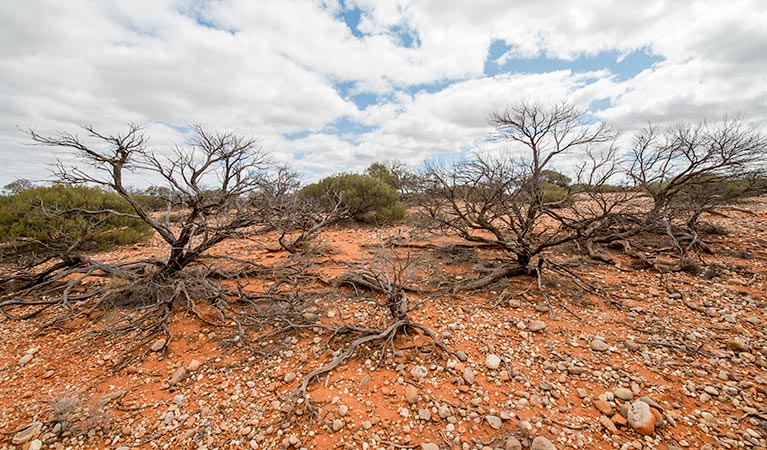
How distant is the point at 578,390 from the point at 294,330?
2812 millimetres

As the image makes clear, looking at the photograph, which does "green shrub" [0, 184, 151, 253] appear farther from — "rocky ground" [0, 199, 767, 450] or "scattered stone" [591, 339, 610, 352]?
"scattered stone" [591, 339, 610, 352]

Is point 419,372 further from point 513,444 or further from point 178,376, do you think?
point 178,376

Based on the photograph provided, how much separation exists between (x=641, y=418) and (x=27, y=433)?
4468mm

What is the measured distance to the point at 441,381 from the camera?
2502mm

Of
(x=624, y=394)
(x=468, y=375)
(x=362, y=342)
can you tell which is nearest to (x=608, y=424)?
(x=624, y=394)

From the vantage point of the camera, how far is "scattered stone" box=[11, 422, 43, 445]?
2.08m

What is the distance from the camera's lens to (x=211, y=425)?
7.21ft

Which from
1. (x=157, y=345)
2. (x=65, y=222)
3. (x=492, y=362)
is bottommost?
(x=492, y=362)

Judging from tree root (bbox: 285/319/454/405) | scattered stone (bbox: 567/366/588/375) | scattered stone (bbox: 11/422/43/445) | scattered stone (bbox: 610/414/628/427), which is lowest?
scattered stone (bbox: 610/414/628/427)

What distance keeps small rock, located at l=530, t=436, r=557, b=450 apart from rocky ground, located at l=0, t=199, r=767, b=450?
1 centimetres

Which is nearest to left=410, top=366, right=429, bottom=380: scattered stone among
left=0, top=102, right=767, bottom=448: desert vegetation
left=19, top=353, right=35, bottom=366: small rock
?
left=0, top=102, right=767, bottom=448: desert vegetation

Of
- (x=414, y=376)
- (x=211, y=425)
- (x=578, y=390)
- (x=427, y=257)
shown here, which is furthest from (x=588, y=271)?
(x=211, y=425)

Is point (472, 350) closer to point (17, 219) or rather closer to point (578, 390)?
point (578, 390)

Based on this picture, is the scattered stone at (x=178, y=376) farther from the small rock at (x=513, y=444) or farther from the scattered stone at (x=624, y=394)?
the scattered stone at (x=624, y=394)
